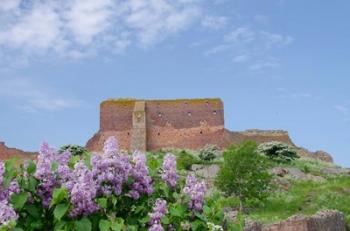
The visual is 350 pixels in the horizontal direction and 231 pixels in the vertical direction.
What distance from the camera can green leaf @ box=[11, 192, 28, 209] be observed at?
4.52 m

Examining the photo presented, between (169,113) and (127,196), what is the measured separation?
48.5 m

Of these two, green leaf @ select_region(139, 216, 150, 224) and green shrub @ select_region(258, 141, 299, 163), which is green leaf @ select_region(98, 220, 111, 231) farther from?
green shrub @ select_region(258, 141, 299, 163)

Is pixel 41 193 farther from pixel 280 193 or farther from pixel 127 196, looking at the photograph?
pixel 280 193

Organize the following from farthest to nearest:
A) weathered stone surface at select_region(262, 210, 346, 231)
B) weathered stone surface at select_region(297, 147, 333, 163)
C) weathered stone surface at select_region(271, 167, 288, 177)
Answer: weathered stone surface at select_region(297, 147, 333, 163) < weathered stone surface at select_region(271, 167, 288, 177) < weathered stone surface at select_region(262, 210, 346, 231)

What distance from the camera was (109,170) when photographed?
15.5ft

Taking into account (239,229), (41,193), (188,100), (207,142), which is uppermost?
(188,100)

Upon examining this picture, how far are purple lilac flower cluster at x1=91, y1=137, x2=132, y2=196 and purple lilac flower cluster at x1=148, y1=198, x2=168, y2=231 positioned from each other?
1.11 feet

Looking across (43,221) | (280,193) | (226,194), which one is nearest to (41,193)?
(43,221)

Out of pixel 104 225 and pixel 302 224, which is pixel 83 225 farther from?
pixel 302 224

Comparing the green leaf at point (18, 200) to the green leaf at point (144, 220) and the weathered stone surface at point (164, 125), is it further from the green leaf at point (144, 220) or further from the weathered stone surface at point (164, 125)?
the weathered stone surface at point (164, 125)

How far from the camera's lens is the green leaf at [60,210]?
438 cm

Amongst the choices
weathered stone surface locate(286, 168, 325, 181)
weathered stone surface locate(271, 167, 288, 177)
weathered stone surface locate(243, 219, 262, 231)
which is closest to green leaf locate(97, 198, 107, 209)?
weathered stone surface locate(243, 219, 262, 231)

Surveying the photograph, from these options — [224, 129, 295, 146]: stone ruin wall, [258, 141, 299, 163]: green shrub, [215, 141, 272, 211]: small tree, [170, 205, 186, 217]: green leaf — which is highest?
[224, 129, 295, 146]: stone ruin wall

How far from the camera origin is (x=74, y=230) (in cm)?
454
